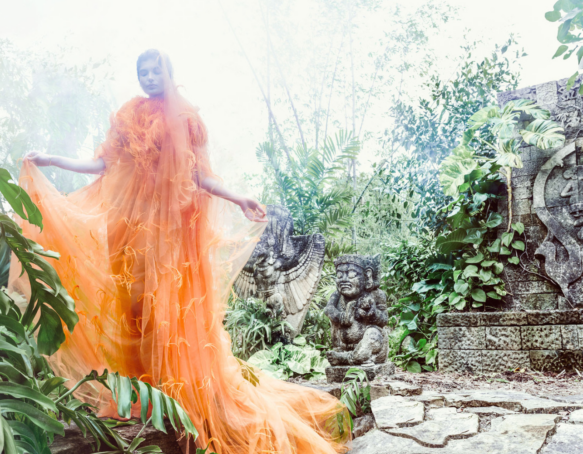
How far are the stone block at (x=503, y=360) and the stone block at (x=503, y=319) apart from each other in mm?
235

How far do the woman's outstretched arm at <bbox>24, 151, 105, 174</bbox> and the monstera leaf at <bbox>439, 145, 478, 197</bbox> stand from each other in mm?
3426

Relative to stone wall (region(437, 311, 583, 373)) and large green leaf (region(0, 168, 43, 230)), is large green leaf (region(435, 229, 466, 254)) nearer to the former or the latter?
stone wall (region(437, 311, 583, 373))

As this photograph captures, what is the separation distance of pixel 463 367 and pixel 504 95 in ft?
8.68

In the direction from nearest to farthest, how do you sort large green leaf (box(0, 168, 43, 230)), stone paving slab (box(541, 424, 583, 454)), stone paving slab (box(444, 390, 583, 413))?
large green leaf (box(0, 168, 43, 230)) < stone paving slab (box(541, 424, 583, 454)) < stone paving slab (box(444, 390, 583, 413))

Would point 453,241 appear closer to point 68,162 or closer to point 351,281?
point 351,281

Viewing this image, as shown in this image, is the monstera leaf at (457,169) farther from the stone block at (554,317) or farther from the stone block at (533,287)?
the stone block at (554,317)

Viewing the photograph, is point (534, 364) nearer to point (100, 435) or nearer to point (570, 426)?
point (570, 426)

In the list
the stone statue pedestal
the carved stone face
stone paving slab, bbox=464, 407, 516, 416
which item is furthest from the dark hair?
stone paving slab, bbox=464, 407, 516, 416

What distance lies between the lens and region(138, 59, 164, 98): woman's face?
1806mm

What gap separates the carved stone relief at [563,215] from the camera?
158 inches

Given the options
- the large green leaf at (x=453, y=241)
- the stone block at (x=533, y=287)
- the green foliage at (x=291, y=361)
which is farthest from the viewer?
the large green leaf at (x=453, y=241)

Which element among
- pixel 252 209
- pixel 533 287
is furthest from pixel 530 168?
pixel 252 209

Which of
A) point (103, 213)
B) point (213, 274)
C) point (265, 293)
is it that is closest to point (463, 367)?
point (265, 293)

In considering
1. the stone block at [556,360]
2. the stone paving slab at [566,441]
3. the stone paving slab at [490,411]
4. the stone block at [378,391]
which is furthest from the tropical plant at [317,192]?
the stone paving slab at [566,441]
